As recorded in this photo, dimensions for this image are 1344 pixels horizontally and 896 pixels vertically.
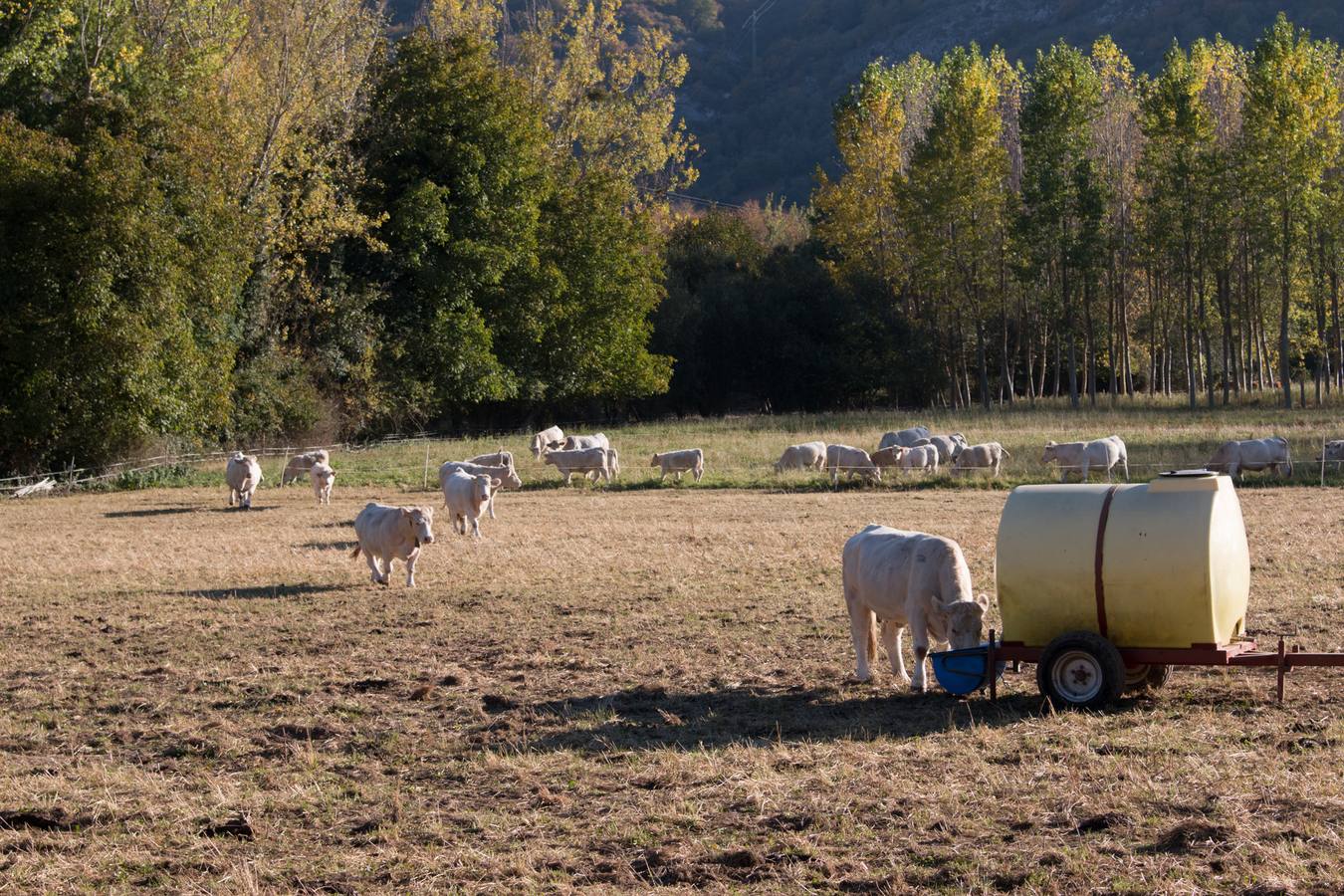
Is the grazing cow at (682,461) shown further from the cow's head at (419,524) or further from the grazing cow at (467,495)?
the cow's head at (419,524)

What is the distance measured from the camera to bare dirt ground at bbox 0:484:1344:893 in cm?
732

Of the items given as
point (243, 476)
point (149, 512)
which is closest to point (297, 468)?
point (243, 476)

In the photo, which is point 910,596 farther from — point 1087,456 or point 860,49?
point 860,49

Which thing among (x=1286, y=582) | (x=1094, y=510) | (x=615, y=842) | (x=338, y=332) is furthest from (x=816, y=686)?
(x=338, y=332)

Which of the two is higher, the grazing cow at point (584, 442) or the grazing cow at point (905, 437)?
the grazing cow at point (584, 442)

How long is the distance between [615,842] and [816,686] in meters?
4.38

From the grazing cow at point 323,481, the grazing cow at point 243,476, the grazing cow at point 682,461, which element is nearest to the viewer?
the grazing cow at point 243,476

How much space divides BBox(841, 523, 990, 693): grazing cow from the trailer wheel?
79cm

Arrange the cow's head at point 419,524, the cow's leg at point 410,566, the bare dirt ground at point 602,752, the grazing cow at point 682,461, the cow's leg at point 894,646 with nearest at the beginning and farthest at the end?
1. the bare dirt ground at point 602,752
2. the cow's leg at point 894,646
3. the cow's head at point 419,524
4. the cow's leg at point 410,566
5. the grazing cow at point 682,461

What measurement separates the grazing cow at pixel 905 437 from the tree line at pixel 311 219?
2061 centimetres

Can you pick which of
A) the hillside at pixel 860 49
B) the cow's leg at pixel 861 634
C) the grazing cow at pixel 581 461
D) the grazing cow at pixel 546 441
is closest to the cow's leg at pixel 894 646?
the cow's leg at pixel 861 634

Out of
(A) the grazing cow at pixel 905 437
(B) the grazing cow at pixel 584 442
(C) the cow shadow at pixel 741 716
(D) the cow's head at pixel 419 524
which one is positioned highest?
(B) the grazing cow at pixel 584 442

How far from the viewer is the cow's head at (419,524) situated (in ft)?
59.4

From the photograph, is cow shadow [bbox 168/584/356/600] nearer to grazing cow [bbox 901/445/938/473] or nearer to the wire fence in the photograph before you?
the wire fence
